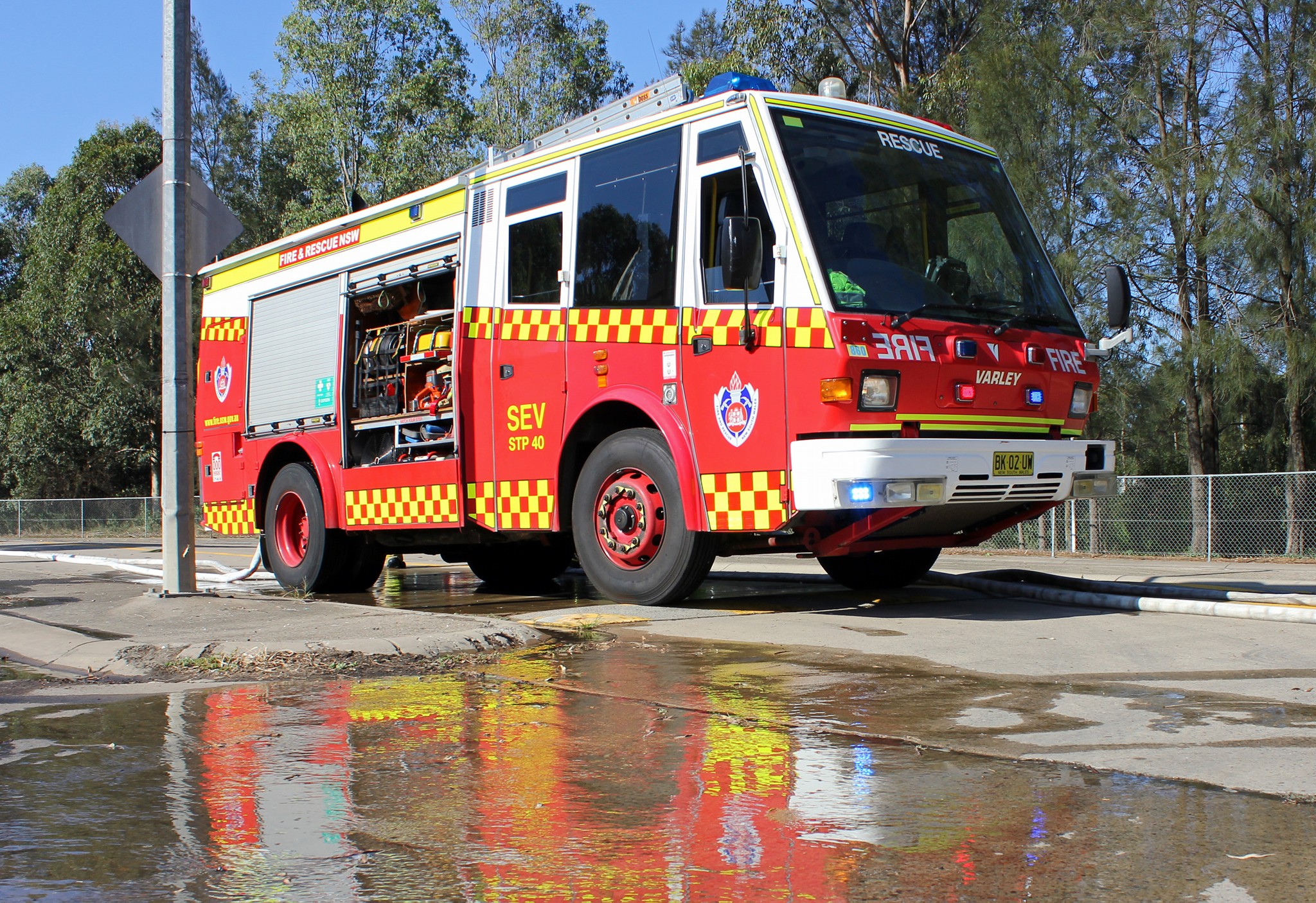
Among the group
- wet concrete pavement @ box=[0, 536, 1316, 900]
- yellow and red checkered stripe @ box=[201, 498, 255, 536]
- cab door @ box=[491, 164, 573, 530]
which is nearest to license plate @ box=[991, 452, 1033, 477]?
wet concrete pavement @ box=[0, 536, 1316, 900]

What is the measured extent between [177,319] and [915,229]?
5.23 m

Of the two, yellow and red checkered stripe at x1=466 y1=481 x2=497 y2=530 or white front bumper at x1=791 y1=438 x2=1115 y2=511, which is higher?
white front bumper at x1=791 y1=438 x2=1115 y2=511

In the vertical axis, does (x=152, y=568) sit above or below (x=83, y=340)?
below

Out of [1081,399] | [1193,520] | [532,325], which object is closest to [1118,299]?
[1081,399]

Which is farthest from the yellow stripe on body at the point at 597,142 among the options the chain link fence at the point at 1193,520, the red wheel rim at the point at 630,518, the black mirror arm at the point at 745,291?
the chain link fence at the point at 1193,520

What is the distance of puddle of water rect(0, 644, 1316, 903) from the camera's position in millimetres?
2730

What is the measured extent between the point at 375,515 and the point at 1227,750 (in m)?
7.64

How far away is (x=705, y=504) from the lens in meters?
7.47

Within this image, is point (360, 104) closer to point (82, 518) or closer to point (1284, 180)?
point (82, 518)

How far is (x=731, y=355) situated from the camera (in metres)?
7.34

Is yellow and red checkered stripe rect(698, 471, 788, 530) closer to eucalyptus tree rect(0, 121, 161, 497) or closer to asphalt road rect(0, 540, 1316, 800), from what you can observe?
asphalt road rect(0, 540, 1316, 800)

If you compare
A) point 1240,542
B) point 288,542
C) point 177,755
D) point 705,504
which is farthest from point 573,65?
point 177,755

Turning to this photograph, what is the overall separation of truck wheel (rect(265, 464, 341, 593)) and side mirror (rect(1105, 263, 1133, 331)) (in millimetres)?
6716

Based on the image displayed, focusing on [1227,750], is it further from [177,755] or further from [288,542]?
[288,542]
